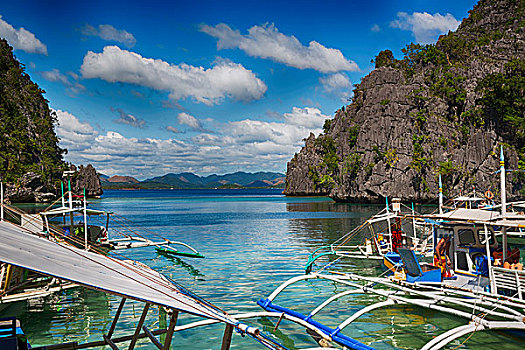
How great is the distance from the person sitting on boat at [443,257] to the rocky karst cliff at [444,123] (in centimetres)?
4842

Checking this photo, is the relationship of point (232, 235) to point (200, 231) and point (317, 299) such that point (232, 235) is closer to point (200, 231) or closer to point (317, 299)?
point (200, 231)

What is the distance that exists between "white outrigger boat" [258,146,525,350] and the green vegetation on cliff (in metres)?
88.4

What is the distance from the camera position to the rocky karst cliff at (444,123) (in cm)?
6831

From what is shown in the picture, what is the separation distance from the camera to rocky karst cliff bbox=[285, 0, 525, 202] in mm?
68312

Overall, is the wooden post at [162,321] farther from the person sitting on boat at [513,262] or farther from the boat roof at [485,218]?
the person sitting on boat at [513,262]

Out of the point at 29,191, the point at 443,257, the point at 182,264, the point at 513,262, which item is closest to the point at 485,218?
the point at 513,262

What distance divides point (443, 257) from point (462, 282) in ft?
5.50

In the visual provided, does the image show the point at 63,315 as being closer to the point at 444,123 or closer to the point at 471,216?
the point at 471,216

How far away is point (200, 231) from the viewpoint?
39.9m

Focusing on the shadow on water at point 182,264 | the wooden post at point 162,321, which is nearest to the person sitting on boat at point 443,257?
the wooden post at point 162,321

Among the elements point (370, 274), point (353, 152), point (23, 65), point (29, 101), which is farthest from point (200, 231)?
point (23, 65)

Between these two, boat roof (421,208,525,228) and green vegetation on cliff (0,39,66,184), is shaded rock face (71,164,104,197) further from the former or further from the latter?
boat roof (421,208,525,228)

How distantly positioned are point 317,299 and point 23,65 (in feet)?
404

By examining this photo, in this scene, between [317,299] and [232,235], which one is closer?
[317,299]
